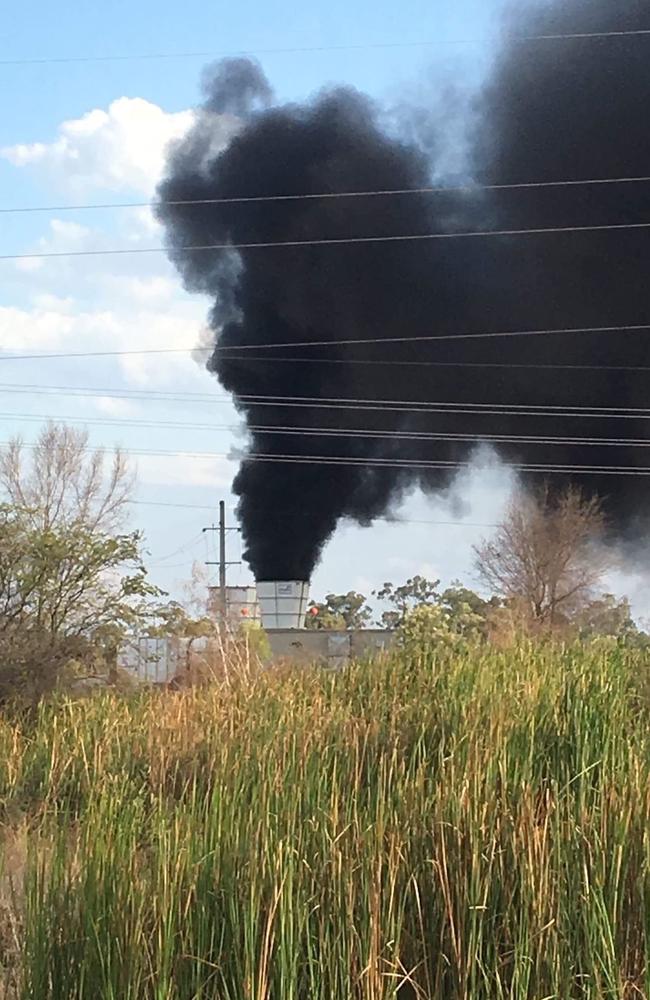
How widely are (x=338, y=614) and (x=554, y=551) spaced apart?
330 inches

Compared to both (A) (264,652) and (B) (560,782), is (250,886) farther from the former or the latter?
(A) (264,652)

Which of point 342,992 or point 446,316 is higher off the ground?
point 446,316

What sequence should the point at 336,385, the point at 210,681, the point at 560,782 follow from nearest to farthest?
1. the point at 560,782
2. the point at 210,681
3. the point at 336,385

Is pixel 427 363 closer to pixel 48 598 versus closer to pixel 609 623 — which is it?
pixel 609 623

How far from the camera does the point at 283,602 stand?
34.4 meters

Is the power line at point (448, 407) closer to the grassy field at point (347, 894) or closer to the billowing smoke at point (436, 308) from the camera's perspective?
the billowing smoke at point (436, 308)

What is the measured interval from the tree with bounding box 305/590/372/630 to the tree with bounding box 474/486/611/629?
424 centimetres

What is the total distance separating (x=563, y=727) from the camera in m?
6.44

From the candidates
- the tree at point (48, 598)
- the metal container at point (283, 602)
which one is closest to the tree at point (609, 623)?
the tree at point (48, 598)

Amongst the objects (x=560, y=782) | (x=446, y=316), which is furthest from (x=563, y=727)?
(x=446, y=316)

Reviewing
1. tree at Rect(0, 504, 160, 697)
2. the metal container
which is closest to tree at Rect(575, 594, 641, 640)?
tree at Rect(0, 504, 160, 697)

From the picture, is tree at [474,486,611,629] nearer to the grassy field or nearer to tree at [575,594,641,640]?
tree at [575,594,641,640]

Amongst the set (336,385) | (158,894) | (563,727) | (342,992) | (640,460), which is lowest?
(342,992)

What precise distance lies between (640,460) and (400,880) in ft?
Answer: 110
